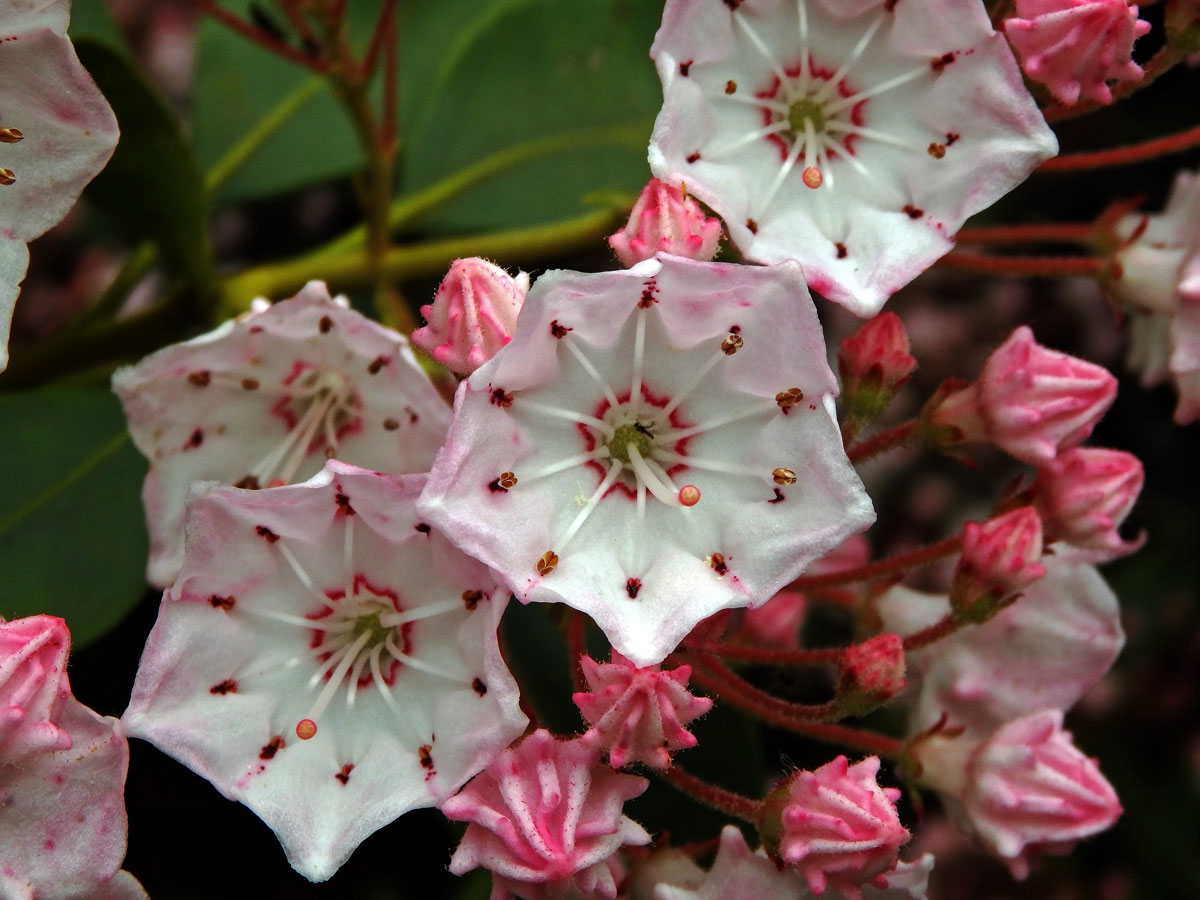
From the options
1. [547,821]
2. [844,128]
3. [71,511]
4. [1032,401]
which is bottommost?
[71,511]

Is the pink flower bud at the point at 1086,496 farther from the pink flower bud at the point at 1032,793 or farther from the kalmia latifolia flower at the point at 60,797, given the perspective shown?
Answer: the kalmia latifolia flower at the point at 60,797

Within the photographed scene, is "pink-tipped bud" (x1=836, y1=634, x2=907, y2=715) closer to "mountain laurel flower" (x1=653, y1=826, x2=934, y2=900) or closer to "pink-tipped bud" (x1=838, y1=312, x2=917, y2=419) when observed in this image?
"mountain laurel flower" (x1=653, y1=826, x2=934, y2=900)

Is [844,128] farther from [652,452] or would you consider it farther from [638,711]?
[638,711]

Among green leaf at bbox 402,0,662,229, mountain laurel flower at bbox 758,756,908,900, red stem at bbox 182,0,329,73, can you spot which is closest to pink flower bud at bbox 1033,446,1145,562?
mountain laurel flower at bbox 758,756,908,900

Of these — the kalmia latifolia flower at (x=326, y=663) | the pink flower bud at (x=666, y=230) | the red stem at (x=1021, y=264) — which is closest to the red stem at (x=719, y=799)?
the kalmia latifolia flower at (x=326, y=663)

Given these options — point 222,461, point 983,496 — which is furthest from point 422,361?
point 983,496

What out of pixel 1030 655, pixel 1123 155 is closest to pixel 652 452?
pixel 1030 655

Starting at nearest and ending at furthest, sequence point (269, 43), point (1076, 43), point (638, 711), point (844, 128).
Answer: point (638, 711) → point (1076, 43) → point (844, 128) → point (269, 43)
